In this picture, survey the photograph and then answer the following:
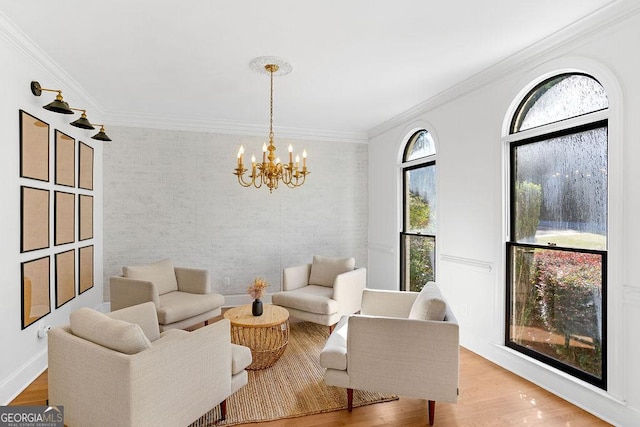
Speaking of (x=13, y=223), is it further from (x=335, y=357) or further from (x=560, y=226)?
(x=560, y=226)

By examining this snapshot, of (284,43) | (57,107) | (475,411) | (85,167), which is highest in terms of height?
(284,43)

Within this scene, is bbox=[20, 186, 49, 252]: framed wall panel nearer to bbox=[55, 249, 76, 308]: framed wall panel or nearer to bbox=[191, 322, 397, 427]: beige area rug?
bbox=[55, 249, 76, 308]: framed wall panel

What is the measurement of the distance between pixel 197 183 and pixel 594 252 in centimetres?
462

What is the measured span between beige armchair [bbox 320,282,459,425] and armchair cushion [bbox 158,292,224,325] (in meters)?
1.84

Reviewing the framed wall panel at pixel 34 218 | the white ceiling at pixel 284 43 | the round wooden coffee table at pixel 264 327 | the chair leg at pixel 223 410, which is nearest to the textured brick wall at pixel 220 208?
the white ceiling at pixel 284 43

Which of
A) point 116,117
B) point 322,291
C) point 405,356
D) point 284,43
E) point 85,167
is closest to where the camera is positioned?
point 405,356

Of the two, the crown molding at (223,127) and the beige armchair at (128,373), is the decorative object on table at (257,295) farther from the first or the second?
the crown molding at (223,127)

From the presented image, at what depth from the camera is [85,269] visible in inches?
164

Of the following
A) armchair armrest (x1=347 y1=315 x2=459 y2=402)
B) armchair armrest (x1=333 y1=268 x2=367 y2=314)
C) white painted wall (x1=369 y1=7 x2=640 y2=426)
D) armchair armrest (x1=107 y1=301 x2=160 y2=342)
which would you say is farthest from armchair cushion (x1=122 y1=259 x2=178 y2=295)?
white painted wall (x1=369 y1=7 x2=640 y2=426)

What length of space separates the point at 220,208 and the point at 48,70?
2.57m

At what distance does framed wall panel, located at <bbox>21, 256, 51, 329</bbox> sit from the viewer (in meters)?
2.85

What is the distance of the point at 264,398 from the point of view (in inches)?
105

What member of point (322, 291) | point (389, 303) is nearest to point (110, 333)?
point (389, 303)

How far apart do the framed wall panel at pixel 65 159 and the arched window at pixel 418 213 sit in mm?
4033
